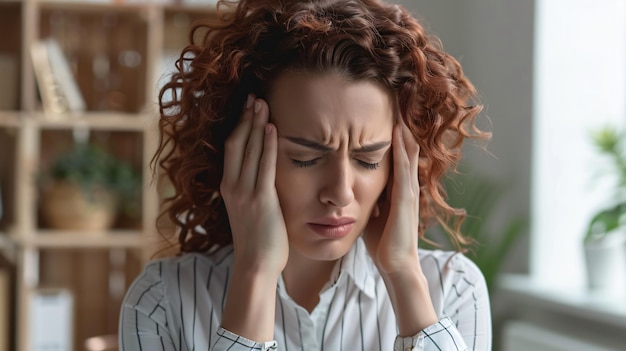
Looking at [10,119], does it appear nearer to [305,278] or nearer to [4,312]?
[4,312]

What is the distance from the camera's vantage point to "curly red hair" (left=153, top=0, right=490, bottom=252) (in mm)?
1241

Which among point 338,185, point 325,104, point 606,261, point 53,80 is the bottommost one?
point 606,261

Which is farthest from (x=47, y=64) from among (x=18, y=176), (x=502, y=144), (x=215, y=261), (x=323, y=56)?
(x=323, y=56)

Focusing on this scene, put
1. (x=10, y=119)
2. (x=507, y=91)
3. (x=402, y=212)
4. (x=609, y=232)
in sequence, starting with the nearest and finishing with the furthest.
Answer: (x=402, y=212) → (x=609, y=232) → (x=507, y=91) → (x=10, y=119)

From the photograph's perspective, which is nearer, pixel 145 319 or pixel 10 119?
pixel 145 319

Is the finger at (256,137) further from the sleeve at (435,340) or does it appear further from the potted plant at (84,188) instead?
the potted plant at (84,188)

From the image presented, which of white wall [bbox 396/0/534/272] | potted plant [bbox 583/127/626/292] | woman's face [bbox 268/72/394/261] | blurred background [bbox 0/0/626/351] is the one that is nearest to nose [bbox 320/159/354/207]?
woman's face [bbox 268/72/394/261]

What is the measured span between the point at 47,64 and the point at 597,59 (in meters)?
2.24

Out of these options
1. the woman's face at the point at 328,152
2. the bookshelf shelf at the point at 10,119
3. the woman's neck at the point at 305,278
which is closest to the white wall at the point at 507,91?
the bookshelf shelf at the point at 10,119

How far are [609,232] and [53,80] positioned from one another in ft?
7.67

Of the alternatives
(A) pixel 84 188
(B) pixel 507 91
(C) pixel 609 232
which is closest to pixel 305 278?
(C) pixel 609 232

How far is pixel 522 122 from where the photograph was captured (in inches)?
126

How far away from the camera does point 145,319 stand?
4.39 feet

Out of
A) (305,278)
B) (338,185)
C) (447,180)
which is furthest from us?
(447,180)
